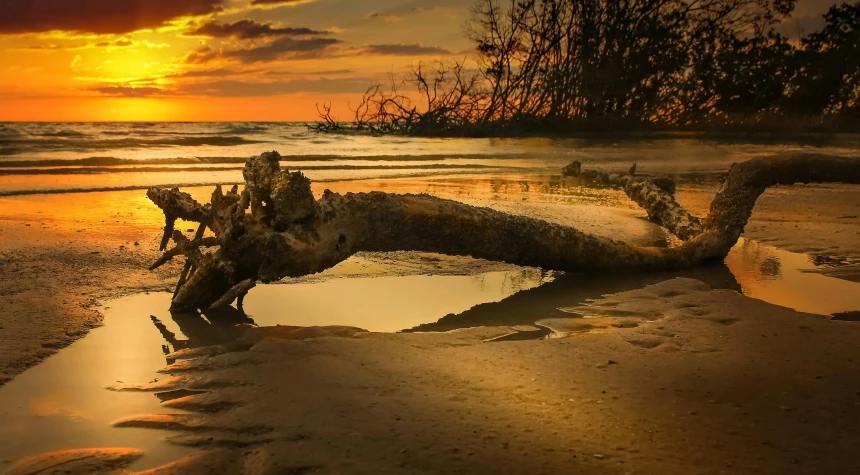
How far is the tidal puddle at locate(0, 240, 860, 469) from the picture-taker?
213 centimetres

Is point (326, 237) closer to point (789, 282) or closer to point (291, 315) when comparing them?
point (291, 315)

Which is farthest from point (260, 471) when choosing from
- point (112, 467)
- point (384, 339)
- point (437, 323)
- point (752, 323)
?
point (752, 323)

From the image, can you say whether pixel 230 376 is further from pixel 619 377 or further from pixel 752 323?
pixel 752 323

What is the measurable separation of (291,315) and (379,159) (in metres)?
12.3

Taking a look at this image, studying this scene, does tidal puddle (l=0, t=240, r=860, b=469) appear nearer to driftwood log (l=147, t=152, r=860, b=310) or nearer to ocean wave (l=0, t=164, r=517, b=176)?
driftwood log (l=147, t=152, r=860, b=310)

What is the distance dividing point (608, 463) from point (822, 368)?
3.94 feet

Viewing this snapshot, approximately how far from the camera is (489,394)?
2344 millimetres

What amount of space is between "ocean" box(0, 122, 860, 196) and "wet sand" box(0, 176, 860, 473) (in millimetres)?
6532

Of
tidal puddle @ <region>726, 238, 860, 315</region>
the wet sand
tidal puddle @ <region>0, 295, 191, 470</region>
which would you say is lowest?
tidal puddle @ <region>0, 295, 191, 470</region>

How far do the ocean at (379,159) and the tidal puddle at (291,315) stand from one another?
5.78 meters

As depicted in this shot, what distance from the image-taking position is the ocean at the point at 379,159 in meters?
10.3

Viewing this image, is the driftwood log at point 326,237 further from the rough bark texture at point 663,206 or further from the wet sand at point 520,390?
the rough bark texture at point 663,206

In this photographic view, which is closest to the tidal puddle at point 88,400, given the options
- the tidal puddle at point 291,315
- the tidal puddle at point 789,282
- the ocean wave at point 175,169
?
the tidal puddle at point 291,315

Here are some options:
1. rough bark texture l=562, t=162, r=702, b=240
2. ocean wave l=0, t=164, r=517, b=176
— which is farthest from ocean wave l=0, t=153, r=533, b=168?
rough bark texture l=562, t=162, r=702, b=240
